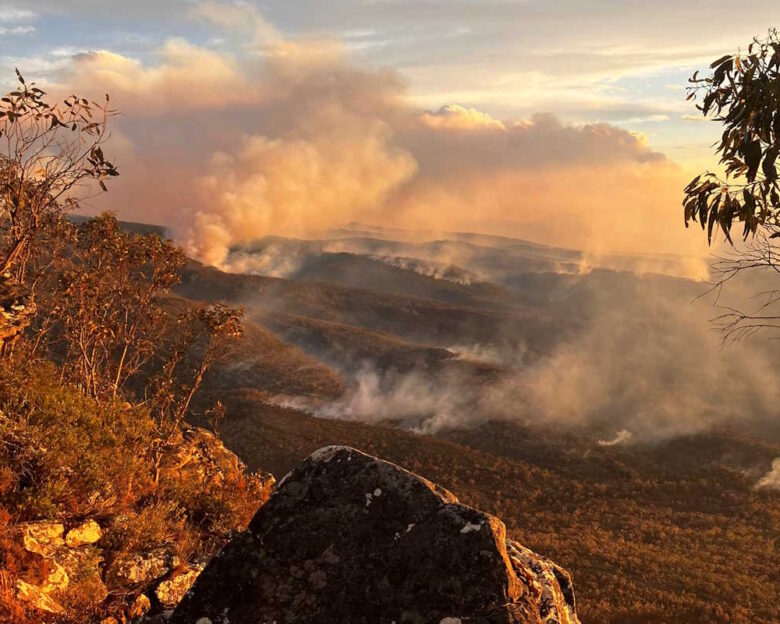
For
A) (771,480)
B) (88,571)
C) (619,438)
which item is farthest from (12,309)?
(619,438)

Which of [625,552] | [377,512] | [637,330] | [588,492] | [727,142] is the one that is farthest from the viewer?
[637,330]

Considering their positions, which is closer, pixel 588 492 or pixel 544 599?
pixel 544 599

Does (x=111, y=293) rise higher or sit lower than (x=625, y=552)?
higher

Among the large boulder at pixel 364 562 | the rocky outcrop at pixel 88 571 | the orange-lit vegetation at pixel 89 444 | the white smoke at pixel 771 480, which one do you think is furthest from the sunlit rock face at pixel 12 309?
the white smoke at pixel 771 480

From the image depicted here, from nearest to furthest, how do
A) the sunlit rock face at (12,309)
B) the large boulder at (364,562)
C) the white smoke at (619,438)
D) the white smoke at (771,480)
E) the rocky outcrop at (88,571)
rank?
the large boulder at (364,562) < the rocky outcrop at (88,571) < the sunlit rock face at (12,309) < the white smoke at (771,480) < the white smoke at (619,438)

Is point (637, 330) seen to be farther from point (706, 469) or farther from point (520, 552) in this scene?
point (520, 552)

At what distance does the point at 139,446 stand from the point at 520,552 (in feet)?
26.1

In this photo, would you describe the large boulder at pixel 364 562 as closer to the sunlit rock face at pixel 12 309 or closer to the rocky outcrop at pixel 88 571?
the rocky outcrop at pixel 88 571

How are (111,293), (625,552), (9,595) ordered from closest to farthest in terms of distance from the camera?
1. (9,595)
2. (111,293)
3. (625,552)

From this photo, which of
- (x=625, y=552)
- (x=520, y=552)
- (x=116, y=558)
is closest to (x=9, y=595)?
(x=116, y=558)

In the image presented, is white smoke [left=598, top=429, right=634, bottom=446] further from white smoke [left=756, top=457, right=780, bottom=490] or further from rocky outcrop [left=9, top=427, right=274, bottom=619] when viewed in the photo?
rocky outcrop [left=9, top=427, right=274, bottom=619]

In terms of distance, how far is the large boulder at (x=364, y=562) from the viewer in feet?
13.8

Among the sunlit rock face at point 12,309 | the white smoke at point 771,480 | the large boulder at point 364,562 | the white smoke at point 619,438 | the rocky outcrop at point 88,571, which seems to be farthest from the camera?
the white smoke at point 619,438

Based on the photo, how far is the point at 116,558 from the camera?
7.32 metres
